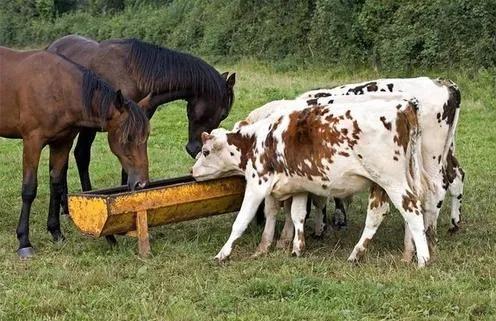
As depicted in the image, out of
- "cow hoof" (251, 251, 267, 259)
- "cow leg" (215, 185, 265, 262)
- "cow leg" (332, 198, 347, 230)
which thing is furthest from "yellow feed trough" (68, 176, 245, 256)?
"cow leg" (332, 198, 347, 230)

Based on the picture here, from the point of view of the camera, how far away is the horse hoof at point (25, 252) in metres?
7.20

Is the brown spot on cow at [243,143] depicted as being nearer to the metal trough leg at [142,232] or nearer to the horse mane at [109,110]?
the horse mane at [109,110]

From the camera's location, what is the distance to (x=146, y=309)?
5.29m

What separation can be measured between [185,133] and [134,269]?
9.17m

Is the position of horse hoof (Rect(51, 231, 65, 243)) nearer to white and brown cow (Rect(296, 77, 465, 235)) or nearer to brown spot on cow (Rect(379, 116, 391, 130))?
white and brown cow (Rect(296, 77, 465, 235))

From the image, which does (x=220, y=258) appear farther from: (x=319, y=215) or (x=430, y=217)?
(x=430, y=217)

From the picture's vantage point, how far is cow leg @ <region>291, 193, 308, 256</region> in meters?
7.14

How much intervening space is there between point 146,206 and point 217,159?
38.2 inches

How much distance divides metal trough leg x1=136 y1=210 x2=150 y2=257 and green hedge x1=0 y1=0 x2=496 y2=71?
14481 mm

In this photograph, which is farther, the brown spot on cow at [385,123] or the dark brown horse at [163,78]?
the dark brown horse at [163,78]

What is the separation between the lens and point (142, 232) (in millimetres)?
7059

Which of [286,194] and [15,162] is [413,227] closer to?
[286,194]

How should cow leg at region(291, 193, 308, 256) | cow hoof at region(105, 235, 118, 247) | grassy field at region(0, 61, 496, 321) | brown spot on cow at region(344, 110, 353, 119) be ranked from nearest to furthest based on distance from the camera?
grassy field at region(0, 61, 496, 321) < brown spot on cow at region(344, 110, 353, 119) < cow leg at region(291, 193, 308, 256) < cow hoof at region(105, 235, 118, 247)

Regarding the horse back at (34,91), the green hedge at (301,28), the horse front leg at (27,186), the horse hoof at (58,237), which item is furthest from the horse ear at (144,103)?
the green hedge at (301,28)
